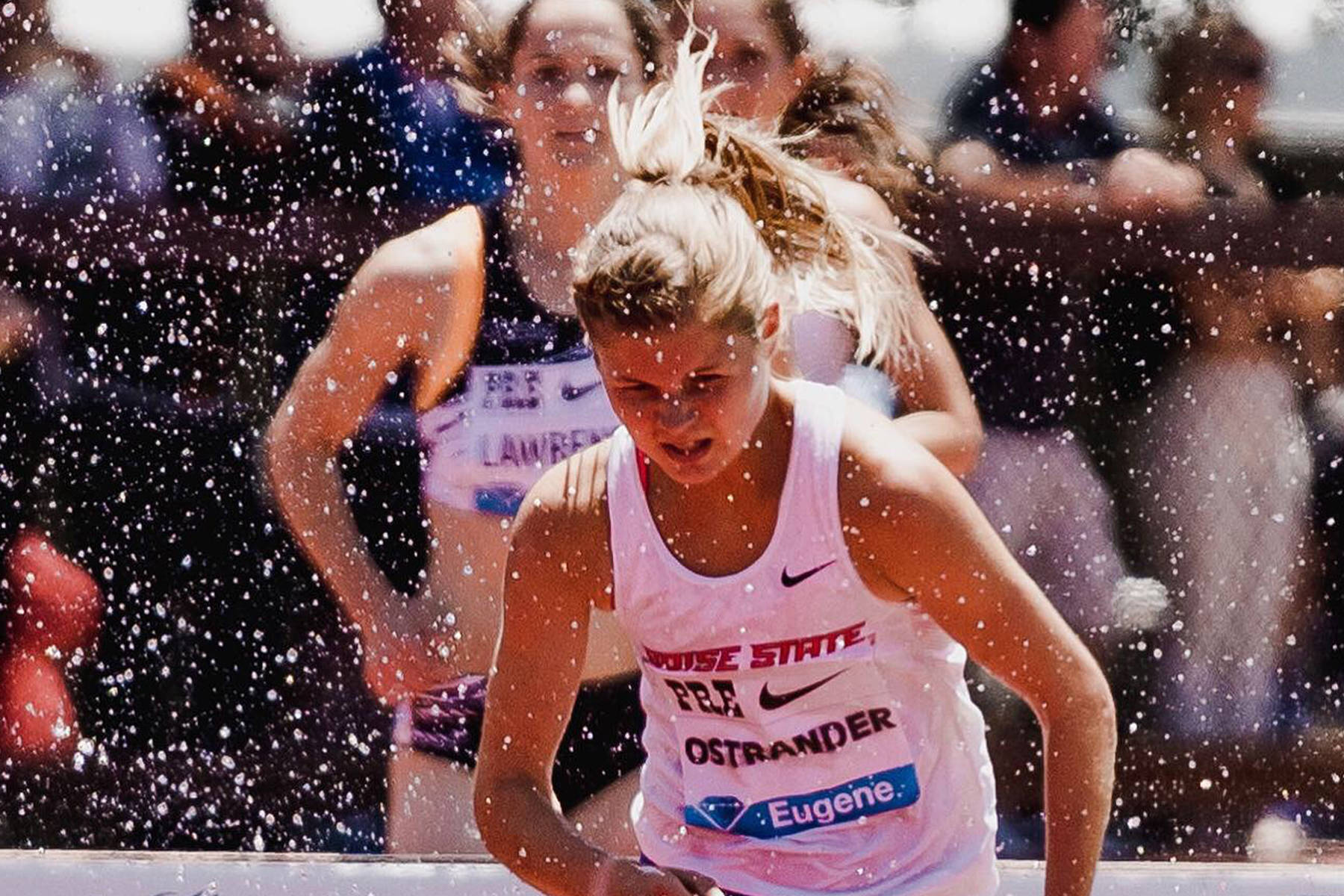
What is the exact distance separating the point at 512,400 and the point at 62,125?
4.04 ft

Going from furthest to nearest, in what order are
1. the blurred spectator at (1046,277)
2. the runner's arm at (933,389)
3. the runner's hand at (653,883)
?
the blurred spectator at (1046,277), the runner's arm at (933,389), the runner's hand at (653,883)

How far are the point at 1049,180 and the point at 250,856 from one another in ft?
5.73

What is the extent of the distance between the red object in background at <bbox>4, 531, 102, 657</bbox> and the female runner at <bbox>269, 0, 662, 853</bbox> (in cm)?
81

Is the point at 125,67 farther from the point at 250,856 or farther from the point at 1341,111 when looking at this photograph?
the point at 1341,111

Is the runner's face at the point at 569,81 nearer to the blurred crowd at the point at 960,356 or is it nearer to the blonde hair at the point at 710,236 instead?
the blurred crowd at the point at 960,356

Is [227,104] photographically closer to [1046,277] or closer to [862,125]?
[862,125]

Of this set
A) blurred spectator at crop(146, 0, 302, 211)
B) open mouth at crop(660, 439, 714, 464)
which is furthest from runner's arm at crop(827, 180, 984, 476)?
blurred spectator at crop(146, 0, 302, 211)

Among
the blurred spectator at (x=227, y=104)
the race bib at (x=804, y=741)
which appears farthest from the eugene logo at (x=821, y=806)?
the blurred spectator at (x=227, y=104)

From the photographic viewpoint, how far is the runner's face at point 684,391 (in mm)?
1763

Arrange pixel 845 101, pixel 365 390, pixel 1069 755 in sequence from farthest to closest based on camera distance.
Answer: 1. pixel 845 101
2. pixel 365 390
3. pixel 1069 755

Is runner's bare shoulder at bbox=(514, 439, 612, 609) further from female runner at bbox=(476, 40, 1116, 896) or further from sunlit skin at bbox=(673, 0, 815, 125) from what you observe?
sunlit skin at bbox=(673, 0, 815, 125)

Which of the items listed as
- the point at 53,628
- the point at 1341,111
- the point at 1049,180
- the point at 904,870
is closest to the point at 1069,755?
the point at 904,870

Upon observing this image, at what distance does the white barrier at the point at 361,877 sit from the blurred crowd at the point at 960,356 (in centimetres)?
56

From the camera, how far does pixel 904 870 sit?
192cm
